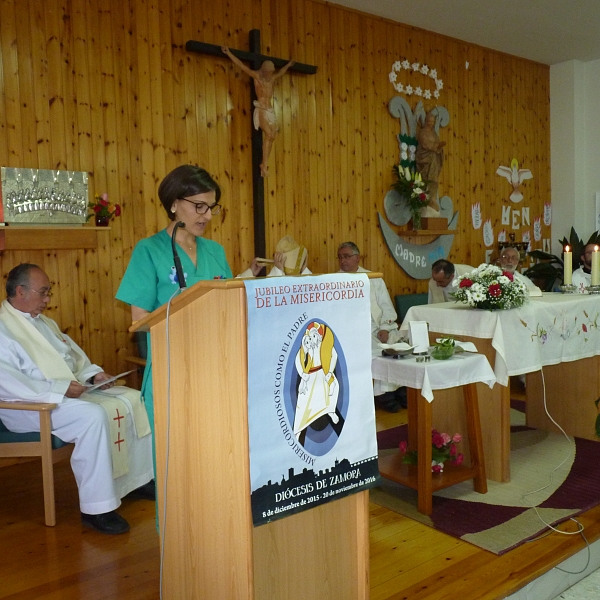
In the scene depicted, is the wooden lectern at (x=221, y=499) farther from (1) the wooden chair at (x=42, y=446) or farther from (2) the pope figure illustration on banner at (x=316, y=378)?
(1) the wooden chair at (x=42, y=446)

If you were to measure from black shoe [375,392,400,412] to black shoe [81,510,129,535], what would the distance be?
2450 millimetres

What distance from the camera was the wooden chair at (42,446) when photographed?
10.1 ft

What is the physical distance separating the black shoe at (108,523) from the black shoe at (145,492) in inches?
14.7

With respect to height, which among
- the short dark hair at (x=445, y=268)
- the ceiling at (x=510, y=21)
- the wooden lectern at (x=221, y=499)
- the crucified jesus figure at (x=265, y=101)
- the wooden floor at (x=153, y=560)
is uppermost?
the ceiling at (x=510, y=21)

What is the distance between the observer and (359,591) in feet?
6.17

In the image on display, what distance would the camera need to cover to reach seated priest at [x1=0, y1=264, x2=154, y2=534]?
3.05 metres

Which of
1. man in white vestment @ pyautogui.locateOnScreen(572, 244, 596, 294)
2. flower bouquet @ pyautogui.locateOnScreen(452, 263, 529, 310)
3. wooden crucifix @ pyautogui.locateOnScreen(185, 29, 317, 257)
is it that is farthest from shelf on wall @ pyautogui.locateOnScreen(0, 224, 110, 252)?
man in white vestment @ pyautogui.locateOnScreen(572, 244, 596, 294)

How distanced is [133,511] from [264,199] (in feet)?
8.43

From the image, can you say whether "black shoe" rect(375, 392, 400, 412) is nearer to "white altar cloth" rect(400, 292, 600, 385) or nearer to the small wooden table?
"white altar cloth" rect(400, 292, 600, 385)

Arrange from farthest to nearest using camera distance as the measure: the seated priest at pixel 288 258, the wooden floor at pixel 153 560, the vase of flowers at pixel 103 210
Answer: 1. the seated priest at pixel 288 258
2. the vase of flowers at pixel 103 210
3. the wooden floor at pixel 153 560

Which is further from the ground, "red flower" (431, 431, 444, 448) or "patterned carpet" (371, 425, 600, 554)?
"red flower" (431, 431, 444, 448)

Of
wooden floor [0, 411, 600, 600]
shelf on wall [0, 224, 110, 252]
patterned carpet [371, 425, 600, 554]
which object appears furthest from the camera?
shelf on wall [0, 224, 110, 252]

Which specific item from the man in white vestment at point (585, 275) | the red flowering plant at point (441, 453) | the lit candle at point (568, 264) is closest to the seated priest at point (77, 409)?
the red flowering plant at point (441, 453)

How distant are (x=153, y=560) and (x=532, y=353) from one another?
2156 millimetres
